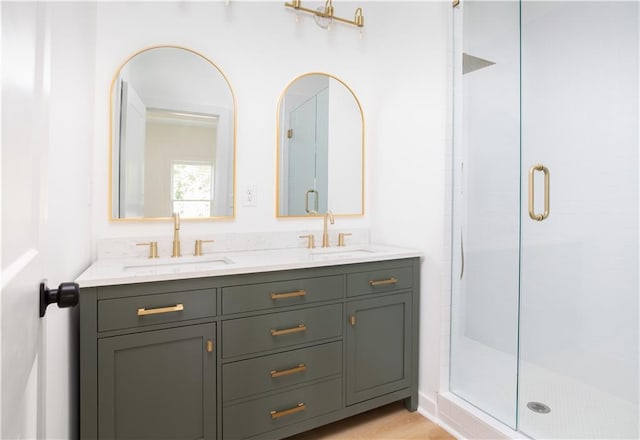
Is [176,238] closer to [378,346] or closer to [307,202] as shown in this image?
[307,202]

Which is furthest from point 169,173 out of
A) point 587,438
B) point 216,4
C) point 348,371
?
point 587,438

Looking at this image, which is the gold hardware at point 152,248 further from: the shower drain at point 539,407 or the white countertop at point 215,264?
the shower drain at point 539,407

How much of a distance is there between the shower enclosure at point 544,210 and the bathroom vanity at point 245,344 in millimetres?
391

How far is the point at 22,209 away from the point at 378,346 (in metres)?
1.79

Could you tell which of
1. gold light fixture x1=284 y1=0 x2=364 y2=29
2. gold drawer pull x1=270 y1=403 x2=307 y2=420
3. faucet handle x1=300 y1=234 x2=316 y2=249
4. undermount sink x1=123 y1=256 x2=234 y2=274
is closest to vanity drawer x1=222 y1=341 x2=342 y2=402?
gold drawer pull x1=270 y1=403 x2=307 y2=420

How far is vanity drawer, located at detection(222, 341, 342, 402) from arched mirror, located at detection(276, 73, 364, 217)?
865 mm

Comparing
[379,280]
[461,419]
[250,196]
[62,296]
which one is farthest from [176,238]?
[461,419]

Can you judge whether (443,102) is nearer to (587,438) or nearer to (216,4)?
(216,4)

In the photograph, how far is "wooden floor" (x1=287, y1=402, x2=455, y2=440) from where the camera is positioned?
6.21 ft

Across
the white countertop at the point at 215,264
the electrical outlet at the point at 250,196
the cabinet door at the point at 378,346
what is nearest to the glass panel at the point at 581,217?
the cabinet door at the point at 378,346

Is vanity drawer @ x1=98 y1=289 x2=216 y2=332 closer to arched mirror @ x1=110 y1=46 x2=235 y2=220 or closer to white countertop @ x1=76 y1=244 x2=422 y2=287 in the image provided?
white countertop @ x1=76 y1=244 x2=422 y2=287

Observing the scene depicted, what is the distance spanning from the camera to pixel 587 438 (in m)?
1.67

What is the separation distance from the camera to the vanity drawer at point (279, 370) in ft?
5.22

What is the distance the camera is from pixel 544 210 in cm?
175
